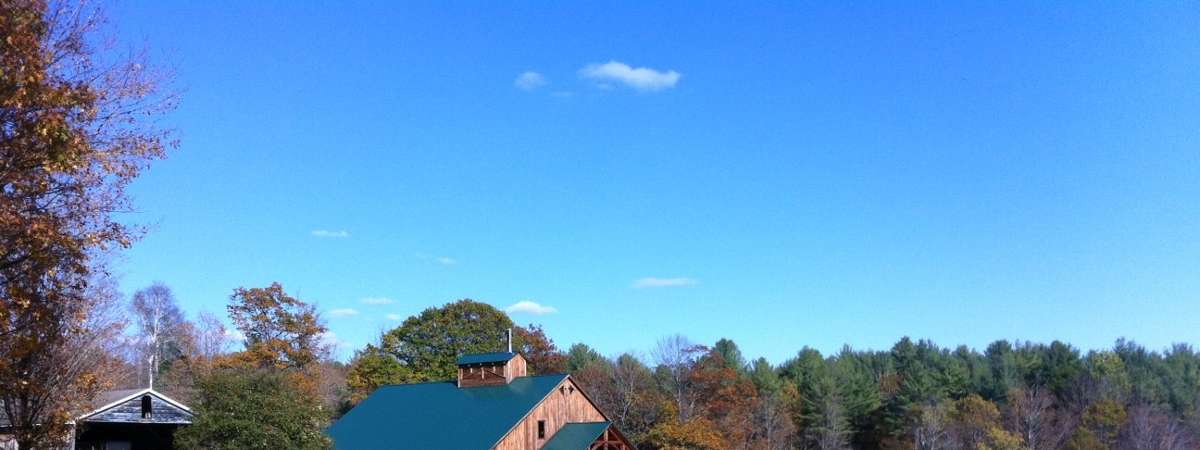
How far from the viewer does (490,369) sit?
142 feet

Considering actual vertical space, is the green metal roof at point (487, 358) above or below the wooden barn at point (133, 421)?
above

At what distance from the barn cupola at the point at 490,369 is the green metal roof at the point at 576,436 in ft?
14.7

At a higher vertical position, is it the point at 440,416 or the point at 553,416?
the point at 440,416

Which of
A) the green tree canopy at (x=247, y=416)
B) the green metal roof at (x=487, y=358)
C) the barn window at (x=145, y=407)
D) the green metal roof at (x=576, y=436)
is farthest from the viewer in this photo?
the green metal roof at (x=487, y=358)

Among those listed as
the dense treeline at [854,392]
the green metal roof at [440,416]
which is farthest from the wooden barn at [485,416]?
the dense treeline at [854,392]

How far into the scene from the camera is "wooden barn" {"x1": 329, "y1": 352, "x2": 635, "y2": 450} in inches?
1469

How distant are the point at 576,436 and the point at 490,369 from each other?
262 inches

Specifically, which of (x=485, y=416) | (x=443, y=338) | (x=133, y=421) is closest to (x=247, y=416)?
(x=133, y=421)

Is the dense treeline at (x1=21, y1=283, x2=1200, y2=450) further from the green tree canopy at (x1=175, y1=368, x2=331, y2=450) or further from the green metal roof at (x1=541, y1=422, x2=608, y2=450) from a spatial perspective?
the green tree canopy at (x1=175, y1=368, x2=331, y2=450)

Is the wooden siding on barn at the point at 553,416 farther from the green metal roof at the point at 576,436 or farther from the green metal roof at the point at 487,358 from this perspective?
the green metal roof at the point at 487,358

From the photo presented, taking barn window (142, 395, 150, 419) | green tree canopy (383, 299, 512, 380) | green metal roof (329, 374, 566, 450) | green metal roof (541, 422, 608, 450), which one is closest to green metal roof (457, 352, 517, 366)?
green metal roof (329, 374, 566, 450)

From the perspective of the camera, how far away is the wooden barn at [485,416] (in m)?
37.3

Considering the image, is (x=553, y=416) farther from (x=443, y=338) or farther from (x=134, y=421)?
(x=443, y=338)

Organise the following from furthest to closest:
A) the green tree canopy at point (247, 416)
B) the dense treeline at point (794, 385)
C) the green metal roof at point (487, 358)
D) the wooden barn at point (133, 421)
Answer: the dense treeline at point (794, 385)
the green metal roof at point (487, 358)
the wooden barn at point (133, 421)
the green tree canopy at point (247, 416)
